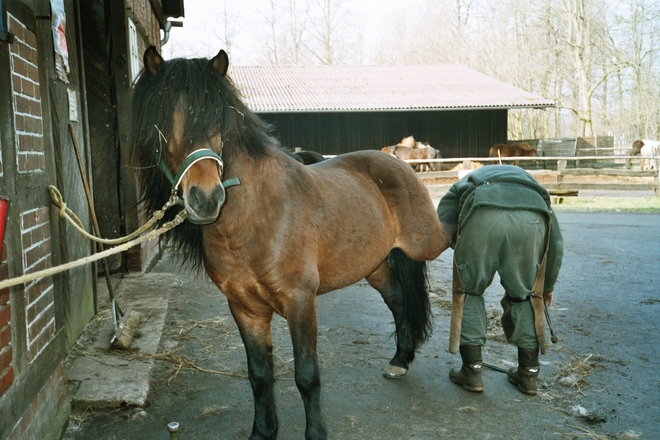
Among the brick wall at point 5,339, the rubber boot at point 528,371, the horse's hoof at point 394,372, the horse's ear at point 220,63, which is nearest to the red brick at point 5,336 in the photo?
the brick wall at point 5,339

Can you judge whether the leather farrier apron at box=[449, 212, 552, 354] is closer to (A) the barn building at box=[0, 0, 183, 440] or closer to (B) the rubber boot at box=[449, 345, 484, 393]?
(B) the rubber boot at box=[449, 345, 484, 393]

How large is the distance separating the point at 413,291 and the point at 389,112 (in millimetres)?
20531

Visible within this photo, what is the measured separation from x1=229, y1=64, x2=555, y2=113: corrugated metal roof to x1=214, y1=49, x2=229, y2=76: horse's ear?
739 inches

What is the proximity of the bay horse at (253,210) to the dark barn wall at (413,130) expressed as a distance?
20.1 meters

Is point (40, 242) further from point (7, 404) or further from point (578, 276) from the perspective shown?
point (578, 276)

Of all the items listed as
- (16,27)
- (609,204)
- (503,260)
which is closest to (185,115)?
(16,27)

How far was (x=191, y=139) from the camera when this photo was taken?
2.29 metres

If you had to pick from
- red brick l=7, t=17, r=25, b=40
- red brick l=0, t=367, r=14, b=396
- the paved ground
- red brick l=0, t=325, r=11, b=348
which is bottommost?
the paved ground

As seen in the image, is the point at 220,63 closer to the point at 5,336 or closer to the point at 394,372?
the point at 5,336

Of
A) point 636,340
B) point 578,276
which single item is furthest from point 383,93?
point 636,340

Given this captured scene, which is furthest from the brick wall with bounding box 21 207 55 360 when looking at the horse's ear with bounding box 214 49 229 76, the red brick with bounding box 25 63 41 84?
the horse's ear with bounding box 214 49 229 76

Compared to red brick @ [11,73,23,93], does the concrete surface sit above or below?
below

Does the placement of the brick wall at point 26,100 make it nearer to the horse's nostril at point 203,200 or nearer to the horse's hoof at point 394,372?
the horse's nostril at point 203,200

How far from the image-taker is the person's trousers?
3.40 meters
